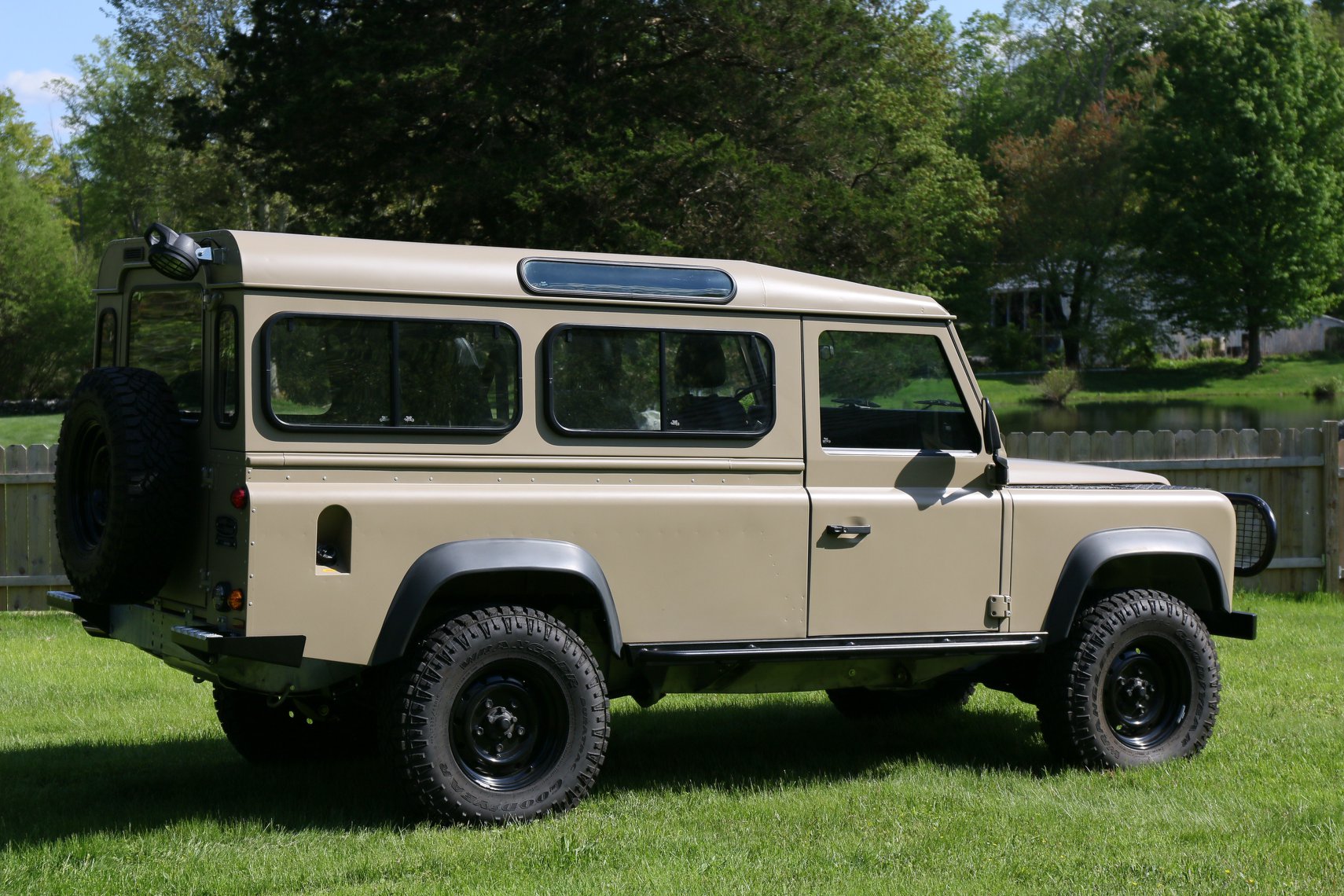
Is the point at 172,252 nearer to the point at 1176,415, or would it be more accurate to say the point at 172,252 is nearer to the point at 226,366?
the point at 226,366

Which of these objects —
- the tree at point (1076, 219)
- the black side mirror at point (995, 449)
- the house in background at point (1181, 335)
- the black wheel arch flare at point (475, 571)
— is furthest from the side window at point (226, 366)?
the house in background at point (1181, 335)

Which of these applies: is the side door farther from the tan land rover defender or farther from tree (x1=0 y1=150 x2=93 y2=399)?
tree (x1=0 y1=150 x2=93 y2=399)

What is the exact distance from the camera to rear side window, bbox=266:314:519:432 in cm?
561

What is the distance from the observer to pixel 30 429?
35.2 meters

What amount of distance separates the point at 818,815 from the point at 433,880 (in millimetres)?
1766

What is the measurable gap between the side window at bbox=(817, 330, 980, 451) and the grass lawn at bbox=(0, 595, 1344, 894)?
160 cm

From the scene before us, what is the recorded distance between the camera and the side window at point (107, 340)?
6688 mm

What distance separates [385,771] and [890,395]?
9.91ft

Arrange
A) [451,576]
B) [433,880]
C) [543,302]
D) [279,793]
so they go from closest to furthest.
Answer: [433,880] → [451,576] → [543,302] → [279,793]

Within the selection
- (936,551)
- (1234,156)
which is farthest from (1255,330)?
(936,551)

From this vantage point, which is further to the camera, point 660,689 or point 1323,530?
point 1323,530

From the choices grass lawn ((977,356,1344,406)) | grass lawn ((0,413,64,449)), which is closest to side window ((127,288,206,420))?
grass lawn ((0,413,64,449))

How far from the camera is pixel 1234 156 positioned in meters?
54.5

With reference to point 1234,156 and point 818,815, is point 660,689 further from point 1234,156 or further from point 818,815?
point 1234,156
